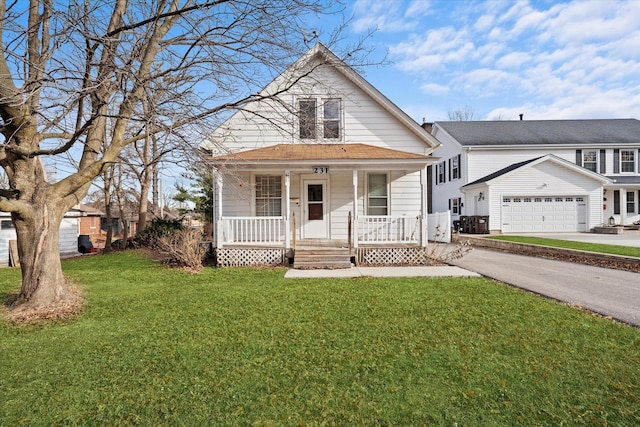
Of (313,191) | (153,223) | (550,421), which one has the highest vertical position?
(313,191)

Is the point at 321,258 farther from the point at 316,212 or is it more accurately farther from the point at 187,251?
the point at 187,251

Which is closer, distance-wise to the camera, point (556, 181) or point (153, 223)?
point (153, 223)

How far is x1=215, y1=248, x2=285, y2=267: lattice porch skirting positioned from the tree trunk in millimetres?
4682

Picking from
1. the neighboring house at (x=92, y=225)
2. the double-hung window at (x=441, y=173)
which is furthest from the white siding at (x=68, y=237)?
the double-hung window at (x=441, y=173)

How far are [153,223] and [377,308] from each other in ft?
51.3

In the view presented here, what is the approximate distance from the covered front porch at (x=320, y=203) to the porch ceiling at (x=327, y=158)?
0.03m

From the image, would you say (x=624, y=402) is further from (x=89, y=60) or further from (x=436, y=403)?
(x=89, y=60)

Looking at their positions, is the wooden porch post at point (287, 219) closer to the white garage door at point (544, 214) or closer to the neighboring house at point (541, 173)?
the neighboring house at point (541, 173)

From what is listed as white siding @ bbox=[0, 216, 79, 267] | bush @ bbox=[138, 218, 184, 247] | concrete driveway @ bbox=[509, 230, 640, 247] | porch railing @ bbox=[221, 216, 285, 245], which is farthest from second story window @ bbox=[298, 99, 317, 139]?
white siding @ bbox=[0, 216, 79, 267]

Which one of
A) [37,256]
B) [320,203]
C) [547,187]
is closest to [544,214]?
[547,187]

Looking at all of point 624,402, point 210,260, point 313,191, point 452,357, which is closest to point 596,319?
point 624,402

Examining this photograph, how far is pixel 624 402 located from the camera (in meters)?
2.88

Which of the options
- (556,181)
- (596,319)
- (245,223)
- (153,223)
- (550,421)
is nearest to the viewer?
(550,421)

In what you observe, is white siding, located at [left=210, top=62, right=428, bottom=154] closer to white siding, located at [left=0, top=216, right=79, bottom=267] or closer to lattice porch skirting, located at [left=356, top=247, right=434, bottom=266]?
lattice porch skirting, located at [left=356, top=247, right=434, bottom=266]
